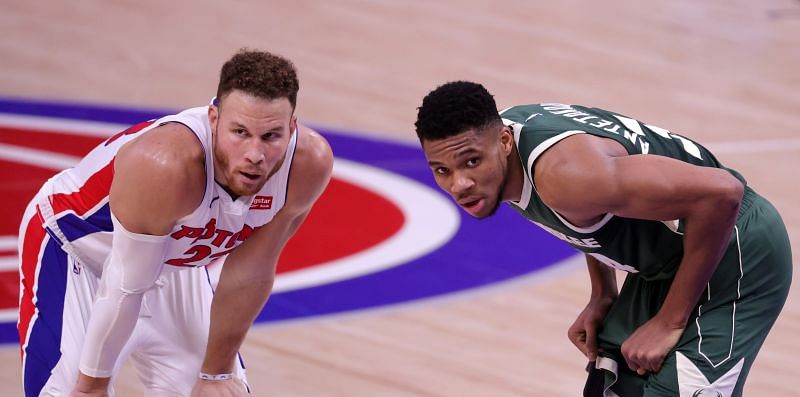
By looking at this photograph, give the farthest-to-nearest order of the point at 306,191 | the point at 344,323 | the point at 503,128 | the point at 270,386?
1. the point at 344,323
2. the point at 270,386
3. the point at 306,191
4. the point at 503,128

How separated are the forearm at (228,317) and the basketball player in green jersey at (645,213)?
3.08 ft

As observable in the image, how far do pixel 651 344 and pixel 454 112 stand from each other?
0.86 metres

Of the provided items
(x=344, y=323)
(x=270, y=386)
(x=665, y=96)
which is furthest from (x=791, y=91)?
(x=270, y=386)

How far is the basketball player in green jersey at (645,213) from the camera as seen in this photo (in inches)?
129

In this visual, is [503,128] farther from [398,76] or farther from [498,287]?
[398,76]

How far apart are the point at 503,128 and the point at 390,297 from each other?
8.58 ft

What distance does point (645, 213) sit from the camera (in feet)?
10.8

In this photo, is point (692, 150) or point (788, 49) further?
point (788, 49)

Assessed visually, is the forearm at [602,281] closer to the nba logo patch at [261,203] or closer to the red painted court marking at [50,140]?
the nba logo patch at [261,203]

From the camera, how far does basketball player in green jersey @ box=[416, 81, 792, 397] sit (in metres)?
3.29

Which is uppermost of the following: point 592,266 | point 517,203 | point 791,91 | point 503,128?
point 503,128

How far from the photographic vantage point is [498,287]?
6.20 m

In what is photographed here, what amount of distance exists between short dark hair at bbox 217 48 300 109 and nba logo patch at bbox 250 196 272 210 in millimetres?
376

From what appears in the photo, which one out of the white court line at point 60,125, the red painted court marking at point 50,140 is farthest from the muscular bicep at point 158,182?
the white court line at point 60,125
